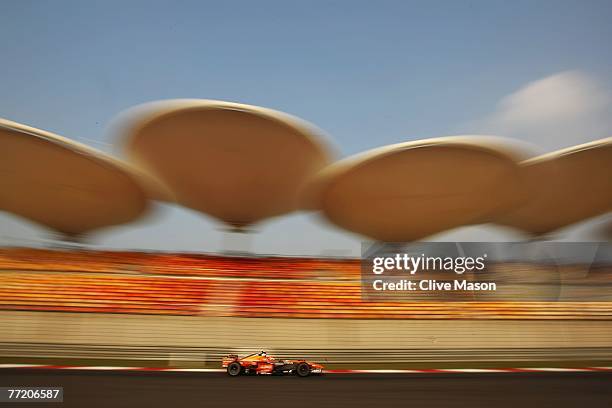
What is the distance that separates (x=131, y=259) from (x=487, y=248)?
599 inches

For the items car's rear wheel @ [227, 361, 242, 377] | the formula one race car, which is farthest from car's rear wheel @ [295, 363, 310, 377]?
car's rear wheel @ [227, 361, 242, 377]

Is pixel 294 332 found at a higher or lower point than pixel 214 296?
lower

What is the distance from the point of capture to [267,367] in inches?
358

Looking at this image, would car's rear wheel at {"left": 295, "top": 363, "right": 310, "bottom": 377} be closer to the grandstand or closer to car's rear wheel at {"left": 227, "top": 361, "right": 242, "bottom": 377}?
car's rear wheel at {"left": 227, "top": 361, "right": 242, "bottom": 377}

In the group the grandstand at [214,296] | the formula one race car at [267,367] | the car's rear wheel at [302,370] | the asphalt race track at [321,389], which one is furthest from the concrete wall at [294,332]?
the car's rear wheel at [302,370]

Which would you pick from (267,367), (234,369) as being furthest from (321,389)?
(234,369)

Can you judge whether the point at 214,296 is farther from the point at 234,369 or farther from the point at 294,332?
the point at 234,369

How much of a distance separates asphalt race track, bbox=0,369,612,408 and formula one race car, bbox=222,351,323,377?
0.72 feet

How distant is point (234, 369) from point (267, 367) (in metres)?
0.69

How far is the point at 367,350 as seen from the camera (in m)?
12.8

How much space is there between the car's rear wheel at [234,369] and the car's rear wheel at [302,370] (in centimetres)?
122

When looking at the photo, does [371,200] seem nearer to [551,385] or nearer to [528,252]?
[528,252]

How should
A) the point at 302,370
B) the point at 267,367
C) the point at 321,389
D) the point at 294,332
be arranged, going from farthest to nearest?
the point at 294,332 → the point at 267,367 → the point at 302,370 → the point at 321,389

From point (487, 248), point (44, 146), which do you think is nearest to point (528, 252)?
point (487, 248)
